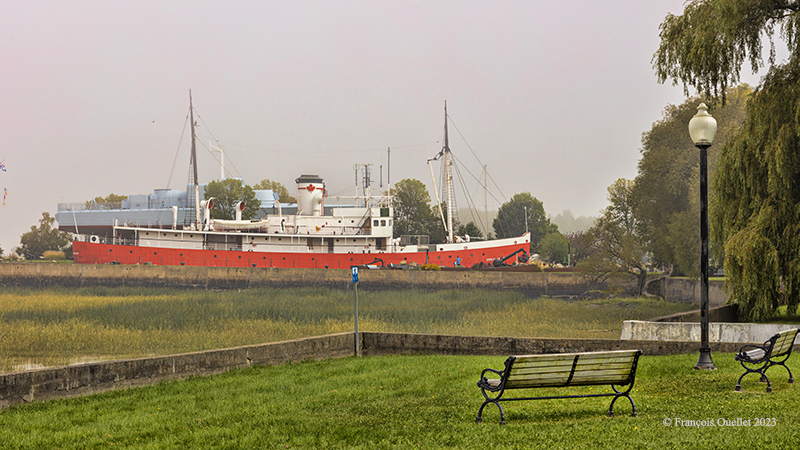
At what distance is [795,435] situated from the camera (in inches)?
212

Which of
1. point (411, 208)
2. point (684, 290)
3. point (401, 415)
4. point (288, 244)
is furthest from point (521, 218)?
point (401, 415)

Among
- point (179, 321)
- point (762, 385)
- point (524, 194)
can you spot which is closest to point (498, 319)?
point (179, 321)

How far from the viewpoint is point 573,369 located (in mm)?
6609

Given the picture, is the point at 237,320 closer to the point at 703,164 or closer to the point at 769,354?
the point at 703,164

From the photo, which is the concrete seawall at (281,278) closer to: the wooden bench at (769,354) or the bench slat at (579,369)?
the wooden bench at (769,354)

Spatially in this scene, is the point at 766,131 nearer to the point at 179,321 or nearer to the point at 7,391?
the point at 7,391

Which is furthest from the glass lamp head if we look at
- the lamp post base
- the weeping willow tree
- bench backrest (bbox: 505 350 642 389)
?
the weeping willow tree

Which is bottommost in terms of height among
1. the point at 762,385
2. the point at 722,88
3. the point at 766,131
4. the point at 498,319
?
the point at 498,319

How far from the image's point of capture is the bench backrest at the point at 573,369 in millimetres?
6469

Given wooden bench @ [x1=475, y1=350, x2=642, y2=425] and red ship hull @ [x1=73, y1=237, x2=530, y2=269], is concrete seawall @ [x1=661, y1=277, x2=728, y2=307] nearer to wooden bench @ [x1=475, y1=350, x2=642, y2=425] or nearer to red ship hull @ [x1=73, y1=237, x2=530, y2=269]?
wooden bench @ [x1=475, y1=350, x2=642, y2=425]

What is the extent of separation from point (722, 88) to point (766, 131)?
170 cm

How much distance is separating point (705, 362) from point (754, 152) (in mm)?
9747

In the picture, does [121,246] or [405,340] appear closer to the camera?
[405,340]

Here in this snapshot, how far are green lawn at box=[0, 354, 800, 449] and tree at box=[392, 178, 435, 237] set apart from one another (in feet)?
251
